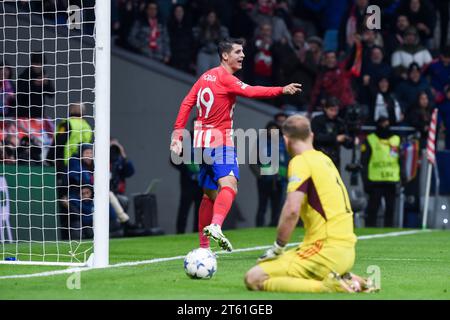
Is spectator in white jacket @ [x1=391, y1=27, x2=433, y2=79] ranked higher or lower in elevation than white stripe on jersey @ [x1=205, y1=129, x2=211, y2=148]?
higher

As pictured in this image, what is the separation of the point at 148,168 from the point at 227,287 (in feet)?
44.0

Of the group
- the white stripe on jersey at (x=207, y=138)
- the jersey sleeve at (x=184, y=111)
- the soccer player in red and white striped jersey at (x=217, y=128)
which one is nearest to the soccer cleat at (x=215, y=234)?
the soccer player in red and white striped jersey at (x=217, y=128)

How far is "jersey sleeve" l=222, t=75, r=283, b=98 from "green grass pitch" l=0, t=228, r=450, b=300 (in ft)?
6.22

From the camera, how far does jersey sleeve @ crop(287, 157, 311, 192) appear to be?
30.8 feet

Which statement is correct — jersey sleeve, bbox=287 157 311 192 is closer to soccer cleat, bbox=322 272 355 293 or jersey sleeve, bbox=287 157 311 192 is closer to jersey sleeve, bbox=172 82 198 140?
soccer cleat, bbox=322 272 355 293

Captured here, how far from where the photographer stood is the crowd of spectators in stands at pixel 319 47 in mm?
22812

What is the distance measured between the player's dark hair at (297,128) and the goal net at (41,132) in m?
5.92

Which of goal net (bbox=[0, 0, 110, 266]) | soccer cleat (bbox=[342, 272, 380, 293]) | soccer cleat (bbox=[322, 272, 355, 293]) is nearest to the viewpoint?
soccer cleat (bbox=[322, 272, 355, 293])

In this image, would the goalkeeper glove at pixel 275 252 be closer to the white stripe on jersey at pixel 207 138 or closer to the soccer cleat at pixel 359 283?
the soccer cleat at pixel 359 283

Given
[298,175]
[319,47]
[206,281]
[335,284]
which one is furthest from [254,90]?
[319,47]

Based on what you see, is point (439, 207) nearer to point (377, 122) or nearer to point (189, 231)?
point (377, 122)

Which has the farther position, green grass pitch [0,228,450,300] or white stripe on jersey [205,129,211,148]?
white stripe on jersey [205,129,211,148]

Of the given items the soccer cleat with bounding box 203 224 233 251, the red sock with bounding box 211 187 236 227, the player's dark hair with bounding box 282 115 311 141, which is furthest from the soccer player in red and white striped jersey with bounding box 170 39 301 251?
the player's dark hair with bounding box 282 115 311 141
